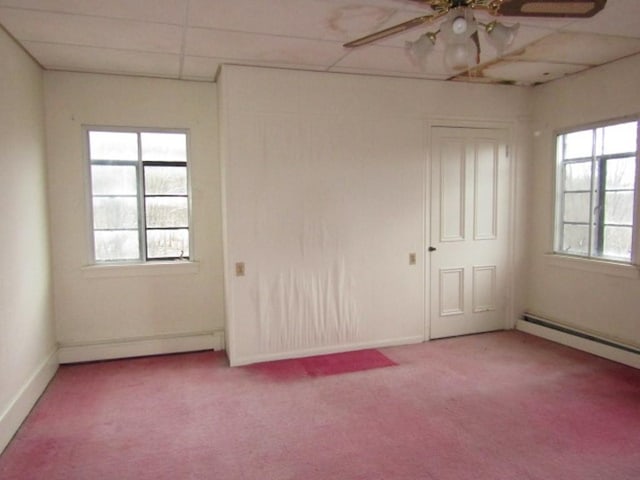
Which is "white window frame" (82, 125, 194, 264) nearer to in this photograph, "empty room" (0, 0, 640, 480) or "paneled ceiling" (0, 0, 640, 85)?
"empty room" (0, 0, 640, 480)

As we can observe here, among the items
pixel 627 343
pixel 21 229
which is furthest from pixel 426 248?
pixel 21 229

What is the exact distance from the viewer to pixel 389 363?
13.5 feet

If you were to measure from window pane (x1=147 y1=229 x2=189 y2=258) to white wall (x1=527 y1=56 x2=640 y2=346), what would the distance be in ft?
12.3

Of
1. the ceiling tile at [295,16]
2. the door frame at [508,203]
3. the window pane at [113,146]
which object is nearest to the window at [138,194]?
the window pane at [113,146]

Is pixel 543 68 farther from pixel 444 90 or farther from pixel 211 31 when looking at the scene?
pixel 211 31

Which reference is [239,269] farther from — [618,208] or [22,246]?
[618,208]

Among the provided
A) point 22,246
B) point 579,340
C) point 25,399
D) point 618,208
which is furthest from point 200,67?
point 579,340

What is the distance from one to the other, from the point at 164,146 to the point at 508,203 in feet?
11.9

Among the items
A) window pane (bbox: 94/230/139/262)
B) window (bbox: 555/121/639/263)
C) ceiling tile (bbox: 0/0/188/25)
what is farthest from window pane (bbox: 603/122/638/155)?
window pane (bbox: 94/230/139/262)

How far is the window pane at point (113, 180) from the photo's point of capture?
425cm

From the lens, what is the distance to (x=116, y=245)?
4.36m

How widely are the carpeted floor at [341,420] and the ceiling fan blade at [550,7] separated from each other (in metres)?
2.35

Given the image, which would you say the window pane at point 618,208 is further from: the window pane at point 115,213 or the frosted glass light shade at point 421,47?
the window pane at point 115,213

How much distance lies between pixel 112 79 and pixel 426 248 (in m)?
3.40
